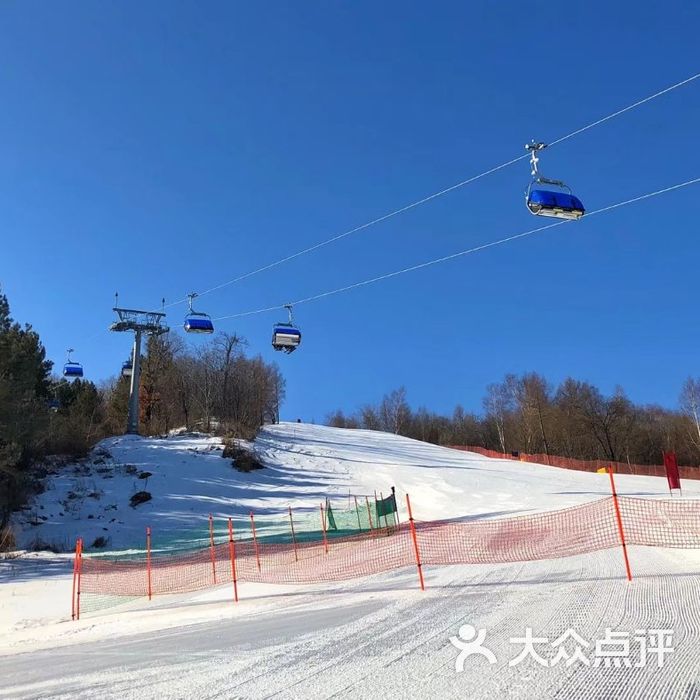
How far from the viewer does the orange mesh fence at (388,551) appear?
1309 cm

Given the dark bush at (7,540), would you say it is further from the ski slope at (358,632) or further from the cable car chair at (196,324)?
the cable car chair at (196,324)

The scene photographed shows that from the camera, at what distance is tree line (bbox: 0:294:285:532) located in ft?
99.1

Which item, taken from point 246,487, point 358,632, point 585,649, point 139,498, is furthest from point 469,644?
point 246,487

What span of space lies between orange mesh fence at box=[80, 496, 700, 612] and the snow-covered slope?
15.1 feet

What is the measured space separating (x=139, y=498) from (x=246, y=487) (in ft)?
22.0

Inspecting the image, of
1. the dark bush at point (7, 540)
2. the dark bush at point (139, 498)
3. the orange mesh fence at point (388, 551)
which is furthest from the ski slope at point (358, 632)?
the dark bush at point (139, 498)

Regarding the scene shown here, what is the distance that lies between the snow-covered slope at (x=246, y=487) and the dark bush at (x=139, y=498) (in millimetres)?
285

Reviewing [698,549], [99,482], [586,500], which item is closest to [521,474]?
[586,500]

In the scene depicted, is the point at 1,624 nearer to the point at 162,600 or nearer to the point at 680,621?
the point at 162,600

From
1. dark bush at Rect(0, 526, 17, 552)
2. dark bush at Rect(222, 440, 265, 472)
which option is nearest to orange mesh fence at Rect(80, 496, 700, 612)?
dark bush at Rect(0, 526, 17, 552)

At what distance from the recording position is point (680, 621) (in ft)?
19.3

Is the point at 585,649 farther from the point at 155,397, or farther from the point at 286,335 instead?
the point at 155,397

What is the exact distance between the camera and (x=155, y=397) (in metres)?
62.2

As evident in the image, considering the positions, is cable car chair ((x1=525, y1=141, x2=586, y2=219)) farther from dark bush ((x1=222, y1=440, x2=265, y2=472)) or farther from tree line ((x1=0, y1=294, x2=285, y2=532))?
dark bush ((x1=222, y1=440, x2=265, y2=472))
